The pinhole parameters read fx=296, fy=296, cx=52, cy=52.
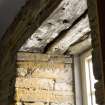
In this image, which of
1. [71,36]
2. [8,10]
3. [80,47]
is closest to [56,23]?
[71,36]

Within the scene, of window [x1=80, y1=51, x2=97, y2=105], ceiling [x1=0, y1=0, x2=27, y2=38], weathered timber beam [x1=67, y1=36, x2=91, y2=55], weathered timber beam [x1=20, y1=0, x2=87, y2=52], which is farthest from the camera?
ceiling [x1=0, y1=0, x2=27, y2=38]

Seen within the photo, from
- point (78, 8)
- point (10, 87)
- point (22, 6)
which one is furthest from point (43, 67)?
point (78, 8)

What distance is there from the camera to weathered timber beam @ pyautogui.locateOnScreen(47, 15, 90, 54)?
1.33 meters

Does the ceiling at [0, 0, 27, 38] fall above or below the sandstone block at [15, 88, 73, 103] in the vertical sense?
above

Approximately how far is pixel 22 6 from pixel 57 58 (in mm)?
367

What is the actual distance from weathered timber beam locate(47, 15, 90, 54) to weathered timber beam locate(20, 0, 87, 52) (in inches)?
1.3

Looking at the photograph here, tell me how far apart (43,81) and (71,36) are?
35 centimetres

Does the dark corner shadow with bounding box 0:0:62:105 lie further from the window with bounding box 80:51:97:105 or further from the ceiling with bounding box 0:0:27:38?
the window with bounding box 80:51:97:105

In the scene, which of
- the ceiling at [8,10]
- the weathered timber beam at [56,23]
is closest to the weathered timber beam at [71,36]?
the weathered timber beam at [56,23]

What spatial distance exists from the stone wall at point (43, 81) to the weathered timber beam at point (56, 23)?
0.08 metres

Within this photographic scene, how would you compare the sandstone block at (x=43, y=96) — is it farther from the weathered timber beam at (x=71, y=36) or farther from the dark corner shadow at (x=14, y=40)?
the weathered timber beam at (x=71, y=36)

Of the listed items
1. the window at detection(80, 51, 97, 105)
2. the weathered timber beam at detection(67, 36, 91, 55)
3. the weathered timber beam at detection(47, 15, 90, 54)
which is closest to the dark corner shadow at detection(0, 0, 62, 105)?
the weathered timber beam at detection(47, 15, 90, 54)

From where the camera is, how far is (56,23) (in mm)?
1363

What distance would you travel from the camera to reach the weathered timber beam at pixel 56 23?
1183 millimetres
